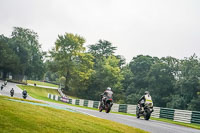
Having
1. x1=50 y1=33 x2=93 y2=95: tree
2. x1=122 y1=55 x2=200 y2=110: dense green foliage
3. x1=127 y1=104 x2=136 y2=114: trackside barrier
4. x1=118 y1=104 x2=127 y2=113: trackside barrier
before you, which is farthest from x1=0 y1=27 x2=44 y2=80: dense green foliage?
x1=127 y1=104 x2=136 y2=114: trackside barrier

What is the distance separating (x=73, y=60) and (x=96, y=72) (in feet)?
28.1

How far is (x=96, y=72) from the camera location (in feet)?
258

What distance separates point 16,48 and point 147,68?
123ft

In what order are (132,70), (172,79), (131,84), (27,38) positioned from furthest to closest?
1. (27,38)
2. (132,70)
3. (131,84)
4. (172,79)

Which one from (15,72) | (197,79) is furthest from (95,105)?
(15,72)

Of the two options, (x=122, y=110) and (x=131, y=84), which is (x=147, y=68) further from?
(x=122, y=110)

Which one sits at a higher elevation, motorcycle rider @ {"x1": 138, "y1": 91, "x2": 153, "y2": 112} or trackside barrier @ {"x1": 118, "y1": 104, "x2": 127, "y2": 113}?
motorcycle rider @ {"x1": 138, "y1": 91, "x2": 153, "y2": 112}

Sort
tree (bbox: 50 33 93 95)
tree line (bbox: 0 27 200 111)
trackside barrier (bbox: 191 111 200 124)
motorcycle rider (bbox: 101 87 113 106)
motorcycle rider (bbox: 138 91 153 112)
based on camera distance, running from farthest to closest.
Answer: tree (bbox: 50 33 93 95) < tree line (bbox: 0 27 200 111) < trackside barrier (bbox: 191 111 200 124) < motorcycle rider (bbox: 101 87 113 106) < motorcycle rider (bbox: 138 91 153 112)

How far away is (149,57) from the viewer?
8481 centimetres

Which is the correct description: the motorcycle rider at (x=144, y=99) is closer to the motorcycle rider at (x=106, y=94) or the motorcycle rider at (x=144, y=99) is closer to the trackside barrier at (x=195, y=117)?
the motorcycle rider at (x=106, y=94)

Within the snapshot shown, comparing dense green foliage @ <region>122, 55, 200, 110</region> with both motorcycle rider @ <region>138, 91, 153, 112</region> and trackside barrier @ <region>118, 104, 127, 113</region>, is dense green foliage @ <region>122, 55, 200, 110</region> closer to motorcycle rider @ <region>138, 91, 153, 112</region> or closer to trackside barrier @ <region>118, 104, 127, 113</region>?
trackside barrier @ <region>118, 104, 127, 113</region>

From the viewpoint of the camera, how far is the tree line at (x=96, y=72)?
6575cm

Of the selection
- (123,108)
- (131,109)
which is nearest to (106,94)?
(131,109)

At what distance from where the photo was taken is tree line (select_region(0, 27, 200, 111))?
6575 cm
